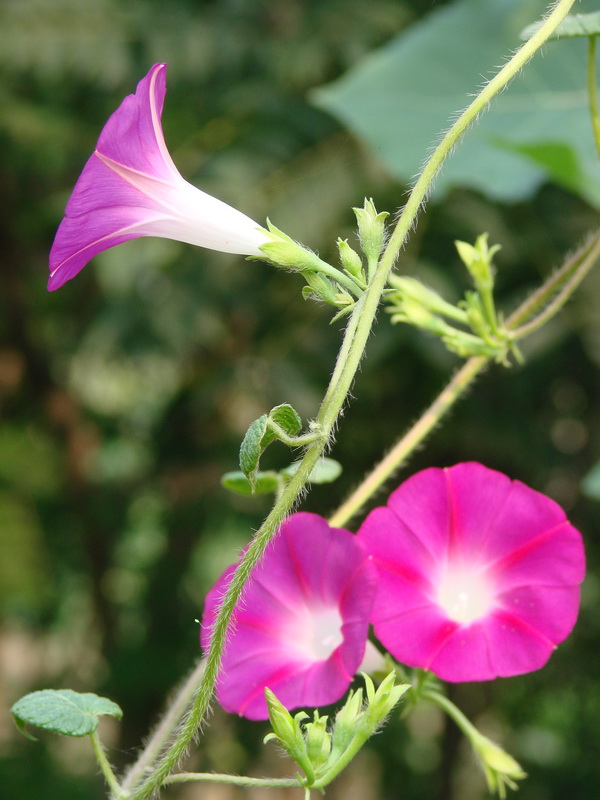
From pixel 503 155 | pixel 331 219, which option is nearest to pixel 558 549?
pixel 503 155

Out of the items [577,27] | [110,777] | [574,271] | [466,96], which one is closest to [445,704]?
[110,777]

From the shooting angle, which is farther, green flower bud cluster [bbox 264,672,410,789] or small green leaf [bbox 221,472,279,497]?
small green leaf [bbox 221,472,279,497]

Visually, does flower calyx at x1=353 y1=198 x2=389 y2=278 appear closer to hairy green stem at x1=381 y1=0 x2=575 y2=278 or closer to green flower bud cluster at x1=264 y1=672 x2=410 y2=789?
hairy green stem at x1=381 y1=0 x2=575 y2=278

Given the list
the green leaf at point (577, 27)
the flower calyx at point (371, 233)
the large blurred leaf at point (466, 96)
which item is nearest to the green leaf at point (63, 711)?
the flower calyx at point (371, 233)

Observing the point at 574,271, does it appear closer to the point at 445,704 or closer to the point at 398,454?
→ the point at 398,454

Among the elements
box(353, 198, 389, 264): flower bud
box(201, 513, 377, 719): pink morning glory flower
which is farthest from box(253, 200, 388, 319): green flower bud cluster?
box(201, 513, 377, 719): pink morning glory flower

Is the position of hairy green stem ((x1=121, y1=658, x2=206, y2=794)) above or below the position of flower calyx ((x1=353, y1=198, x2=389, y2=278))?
→ below

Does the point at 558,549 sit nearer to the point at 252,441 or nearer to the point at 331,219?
the point at 252,441
